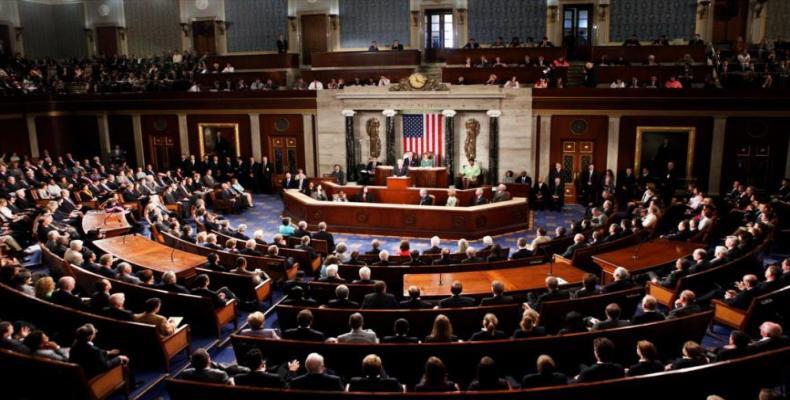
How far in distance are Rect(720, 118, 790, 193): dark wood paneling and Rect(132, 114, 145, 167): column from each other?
19.1 meters

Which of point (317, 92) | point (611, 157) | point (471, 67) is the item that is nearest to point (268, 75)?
point (317, 92)

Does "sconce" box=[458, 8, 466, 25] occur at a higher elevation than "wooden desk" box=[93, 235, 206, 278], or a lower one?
higher

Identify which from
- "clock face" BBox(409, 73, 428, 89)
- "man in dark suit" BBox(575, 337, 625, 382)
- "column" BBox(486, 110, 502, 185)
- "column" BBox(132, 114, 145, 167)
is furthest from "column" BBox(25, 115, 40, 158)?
"man in dark suit" BBox(575, 337, 625, 382)

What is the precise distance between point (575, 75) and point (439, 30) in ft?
18.7

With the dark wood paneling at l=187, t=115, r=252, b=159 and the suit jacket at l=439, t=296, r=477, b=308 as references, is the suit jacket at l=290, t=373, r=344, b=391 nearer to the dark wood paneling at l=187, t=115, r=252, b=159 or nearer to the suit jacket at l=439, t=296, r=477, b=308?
the suit jacket at l=439, t=296, r=477, b=308

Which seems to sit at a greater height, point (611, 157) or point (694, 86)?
point (694, 86)

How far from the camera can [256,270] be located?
365 inches

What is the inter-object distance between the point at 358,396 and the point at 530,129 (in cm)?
1442

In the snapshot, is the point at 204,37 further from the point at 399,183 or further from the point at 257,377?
the point at 257,377

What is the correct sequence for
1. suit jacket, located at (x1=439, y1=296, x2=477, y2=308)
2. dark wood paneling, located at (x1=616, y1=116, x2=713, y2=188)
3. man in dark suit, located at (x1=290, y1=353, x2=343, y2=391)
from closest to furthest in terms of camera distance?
man in dark suit, located at (x1=290, y1=353, x2=343, y2=391) < suit jacket, located at (x1=439, y1=296, x2=477, y2=308) < dark wood paneling, located at (x1=616, y1=116, x2=713, y2=188)

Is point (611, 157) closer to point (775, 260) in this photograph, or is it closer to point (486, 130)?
point (486, 130)

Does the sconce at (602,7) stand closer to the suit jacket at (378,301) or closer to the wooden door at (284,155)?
the wooden door at (284,155)

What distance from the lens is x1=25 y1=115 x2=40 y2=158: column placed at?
21266 millimetres

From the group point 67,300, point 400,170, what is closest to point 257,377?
point 67,300
